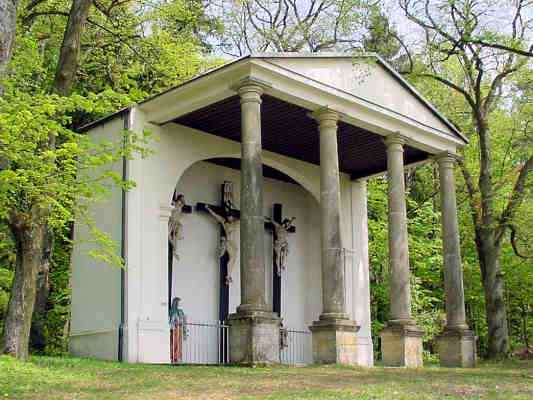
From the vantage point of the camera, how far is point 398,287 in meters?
16.5

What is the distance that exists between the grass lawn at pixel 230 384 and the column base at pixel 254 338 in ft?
2.17

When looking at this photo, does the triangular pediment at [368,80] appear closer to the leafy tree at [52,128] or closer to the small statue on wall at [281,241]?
the leafy tree at [52,128]

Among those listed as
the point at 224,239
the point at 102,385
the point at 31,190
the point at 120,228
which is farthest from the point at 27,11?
the point at 102,385

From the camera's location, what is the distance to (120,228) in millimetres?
15328

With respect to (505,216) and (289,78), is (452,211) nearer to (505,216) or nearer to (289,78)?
(505,216)

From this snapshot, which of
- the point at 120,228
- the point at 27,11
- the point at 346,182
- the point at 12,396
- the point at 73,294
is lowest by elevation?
the point at 12,396

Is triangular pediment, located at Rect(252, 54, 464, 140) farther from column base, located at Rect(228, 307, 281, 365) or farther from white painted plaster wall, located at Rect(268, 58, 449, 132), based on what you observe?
column base, located at Rect(228, 307, 281, 365)

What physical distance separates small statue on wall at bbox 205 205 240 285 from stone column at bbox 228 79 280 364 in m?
5.16

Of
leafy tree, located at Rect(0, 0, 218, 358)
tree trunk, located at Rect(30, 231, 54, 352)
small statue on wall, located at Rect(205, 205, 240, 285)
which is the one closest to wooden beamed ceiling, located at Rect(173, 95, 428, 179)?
leafy tree, located at Rect(0, 0, 218, 358)

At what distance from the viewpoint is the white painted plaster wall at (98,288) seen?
15086 mm

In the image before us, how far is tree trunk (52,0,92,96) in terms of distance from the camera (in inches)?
527

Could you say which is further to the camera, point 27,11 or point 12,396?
point 27,11

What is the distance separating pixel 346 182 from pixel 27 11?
982 centimetres

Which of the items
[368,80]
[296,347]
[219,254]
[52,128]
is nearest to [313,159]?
[368,80]
